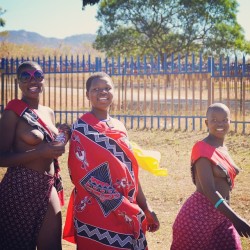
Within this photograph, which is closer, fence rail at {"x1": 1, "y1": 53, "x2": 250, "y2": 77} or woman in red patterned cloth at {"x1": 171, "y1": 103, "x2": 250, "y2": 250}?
woman in red patterned cloth at {"x1": 171, "y1": 103, "x2": 250, "y2": 250}

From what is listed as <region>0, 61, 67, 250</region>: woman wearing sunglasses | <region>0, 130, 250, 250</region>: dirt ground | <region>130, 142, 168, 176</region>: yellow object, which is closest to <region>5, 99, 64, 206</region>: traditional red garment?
<region>0, 61, 67, 250</region>: woman wearing sunglasses

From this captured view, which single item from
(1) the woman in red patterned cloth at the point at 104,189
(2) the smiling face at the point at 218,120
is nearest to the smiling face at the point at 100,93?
(1) the woman in red patterned cloth at the point at 104,189

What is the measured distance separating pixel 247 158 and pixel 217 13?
2617cm

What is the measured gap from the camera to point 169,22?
31.3 meters

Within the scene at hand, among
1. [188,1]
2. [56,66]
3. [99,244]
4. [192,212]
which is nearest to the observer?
[99,244]

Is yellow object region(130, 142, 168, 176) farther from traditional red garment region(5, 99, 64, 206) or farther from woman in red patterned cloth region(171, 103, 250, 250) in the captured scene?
traditional red garment region(5, 99, 64, 206)

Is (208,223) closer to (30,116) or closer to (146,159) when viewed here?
(146,159)

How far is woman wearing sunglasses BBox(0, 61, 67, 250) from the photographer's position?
2.40 meters

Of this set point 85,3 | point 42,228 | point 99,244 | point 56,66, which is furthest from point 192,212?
point 56,66

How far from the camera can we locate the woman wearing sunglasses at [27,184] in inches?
94.7

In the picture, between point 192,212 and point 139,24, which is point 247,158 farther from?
point 139,24

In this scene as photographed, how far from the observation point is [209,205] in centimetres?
253

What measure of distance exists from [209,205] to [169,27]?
30509mm

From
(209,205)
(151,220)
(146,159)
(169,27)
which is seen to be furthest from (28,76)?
(169,27)
